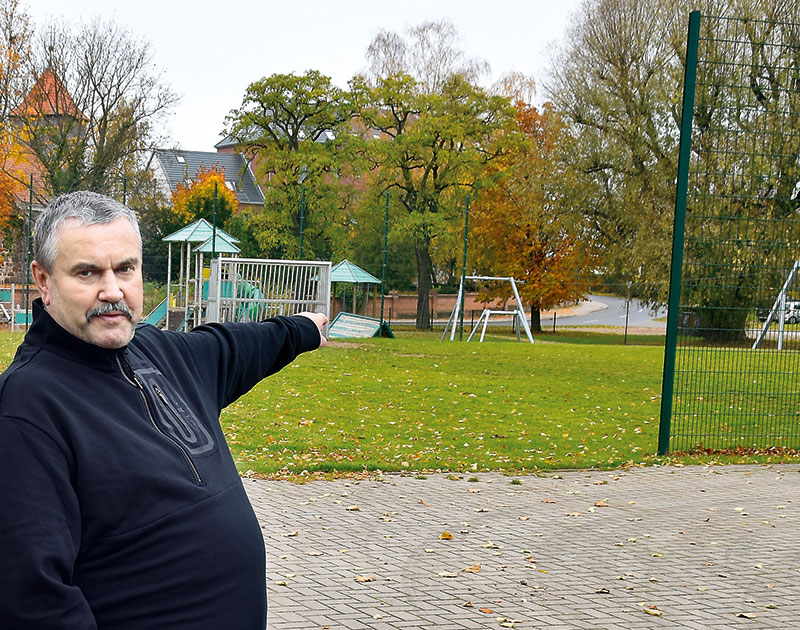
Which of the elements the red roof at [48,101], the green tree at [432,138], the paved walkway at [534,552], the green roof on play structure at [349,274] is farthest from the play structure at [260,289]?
the red roof at [48,101]

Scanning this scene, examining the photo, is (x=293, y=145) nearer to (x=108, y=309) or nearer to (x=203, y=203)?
(x=203, y=203)

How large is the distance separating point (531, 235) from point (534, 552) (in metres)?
31.8

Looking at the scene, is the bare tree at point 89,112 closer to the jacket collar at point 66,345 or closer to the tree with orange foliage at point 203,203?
the tree with orange foliage at point 203,203

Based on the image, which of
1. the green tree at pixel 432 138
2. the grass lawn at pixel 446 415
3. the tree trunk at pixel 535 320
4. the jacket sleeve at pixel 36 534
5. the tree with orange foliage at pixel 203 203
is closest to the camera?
the jacket sleeve at pixel 36 534

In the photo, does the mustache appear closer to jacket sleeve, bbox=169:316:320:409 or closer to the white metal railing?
jacket sleeve, bbox=169:316:320:409

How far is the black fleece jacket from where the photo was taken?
209 centimetres

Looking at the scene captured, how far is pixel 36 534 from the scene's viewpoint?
208cm

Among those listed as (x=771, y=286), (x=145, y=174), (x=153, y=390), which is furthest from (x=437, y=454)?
(x=145, y=174)

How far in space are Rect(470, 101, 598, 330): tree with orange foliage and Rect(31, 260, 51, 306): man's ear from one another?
31.9 meters

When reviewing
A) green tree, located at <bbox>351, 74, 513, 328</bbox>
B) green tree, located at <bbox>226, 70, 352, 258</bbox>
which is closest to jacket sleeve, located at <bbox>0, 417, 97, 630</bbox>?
green tree, located at <bbox>226, 70, 352, 258</bbox>

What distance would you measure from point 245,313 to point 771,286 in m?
12.6

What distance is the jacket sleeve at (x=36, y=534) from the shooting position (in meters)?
2.06

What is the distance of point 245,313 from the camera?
20.5 metres

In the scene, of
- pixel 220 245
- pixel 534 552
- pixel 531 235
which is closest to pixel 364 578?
pixel 534 552
